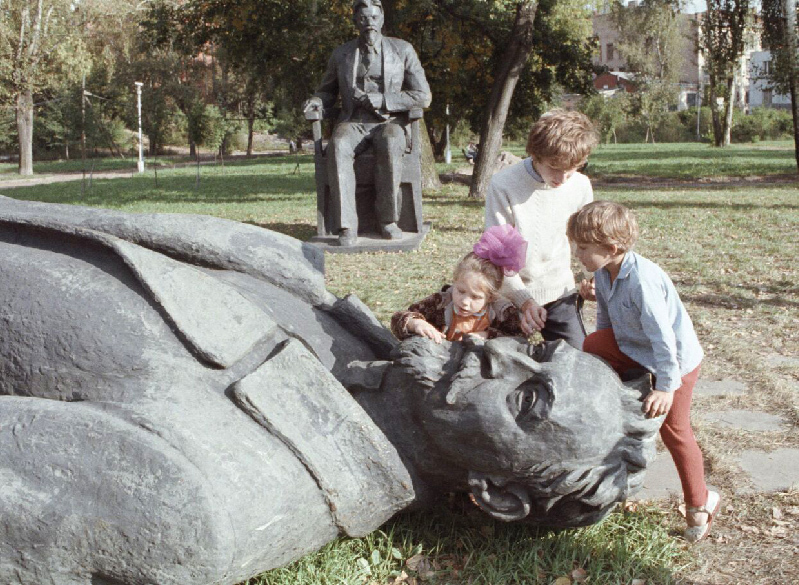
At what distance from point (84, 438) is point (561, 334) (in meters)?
2.35

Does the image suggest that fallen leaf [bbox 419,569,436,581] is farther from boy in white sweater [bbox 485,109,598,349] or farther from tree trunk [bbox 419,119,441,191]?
tree trunk [bbox 419,119,441,191]

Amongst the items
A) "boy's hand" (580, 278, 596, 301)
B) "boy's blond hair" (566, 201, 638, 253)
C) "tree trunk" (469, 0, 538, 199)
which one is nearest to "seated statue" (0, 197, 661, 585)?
"boy's blond hair" (566, 201, 638, 253)

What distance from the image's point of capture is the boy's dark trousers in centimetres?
380

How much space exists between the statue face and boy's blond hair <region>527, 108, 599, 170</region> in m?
7.18

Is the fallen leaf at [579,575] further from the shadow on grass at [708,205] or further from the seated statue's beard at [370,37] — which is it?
the shadow on grass at [708,205]

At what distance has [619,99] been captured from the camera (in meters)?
49.8

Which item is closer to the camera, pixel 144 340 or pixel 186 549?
pixel 186 549

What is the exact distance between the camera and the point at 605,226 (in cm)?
277

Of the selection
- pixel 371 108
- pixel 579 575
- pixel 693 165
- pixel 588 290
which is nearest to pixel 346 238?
pixel 371 108

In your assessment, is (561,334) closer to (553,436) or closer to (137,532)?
(553,436)

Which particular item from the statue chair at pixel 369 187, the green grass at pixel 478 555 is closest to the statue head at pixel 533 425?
the green grass at pixel 478 555

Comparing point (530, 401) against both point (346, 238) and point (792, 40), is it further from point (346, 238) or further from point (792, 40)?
point (792, 40)

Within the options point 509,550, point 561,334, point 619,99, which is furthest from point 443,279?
point 619,99

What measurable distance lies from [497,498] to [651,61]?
2056 inches
